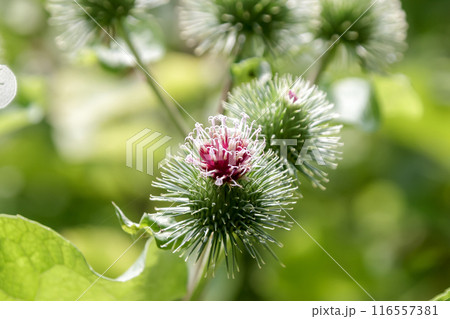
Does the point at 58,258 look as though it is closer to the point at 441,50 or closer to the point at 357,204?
the point at 357,204

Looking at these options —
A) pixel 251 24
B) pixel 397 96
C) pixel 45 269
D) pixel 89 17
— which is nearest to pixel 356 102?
pixel 397 96

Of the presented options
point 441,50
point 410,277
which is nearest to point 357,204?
point 410,277

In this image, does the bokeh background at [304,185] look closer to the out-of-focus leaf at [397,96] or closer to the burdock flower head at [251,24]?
the out-of-focus leaf at [397,96]

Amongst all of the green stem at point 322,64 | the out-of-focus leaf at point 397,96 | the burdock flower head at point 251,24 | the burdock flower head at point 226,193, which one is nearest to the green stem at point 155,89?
the burdock flower head at point 251,24

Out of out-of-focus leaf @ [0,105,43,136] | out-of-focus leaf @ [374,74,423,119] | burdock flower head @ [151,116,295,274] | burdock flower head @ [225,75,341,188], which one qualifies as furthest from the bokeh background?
burdock flower head @ [151,116,295,274]

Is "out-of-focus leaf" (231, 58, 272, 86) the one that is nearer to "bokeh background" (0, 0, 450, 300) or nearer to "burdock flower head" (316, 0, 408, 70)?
"burdock flower head" (316, 0, 408, 70)
